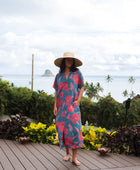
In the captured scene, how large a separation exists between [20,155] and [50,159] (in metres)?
0.48

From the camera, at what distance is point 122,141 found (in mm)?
3979

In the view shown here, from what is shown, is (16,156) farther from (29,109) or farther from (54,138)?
(29,109)

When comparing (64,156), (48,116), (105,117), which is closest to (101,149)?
(64,156)

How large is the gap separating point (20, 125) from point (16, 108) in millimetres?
1744

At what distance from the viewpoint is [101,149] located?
12.2 ft

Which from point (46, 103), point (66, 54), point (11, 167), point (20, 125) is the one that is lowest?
point (11, 167)

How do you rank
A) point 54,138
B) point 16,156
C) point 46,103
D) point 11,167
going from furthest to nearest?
point 46,103 → point 54,138 → point 16,156 → point 11,167

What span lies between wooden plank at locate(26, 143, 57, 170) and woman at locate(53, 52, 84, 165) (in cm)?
26

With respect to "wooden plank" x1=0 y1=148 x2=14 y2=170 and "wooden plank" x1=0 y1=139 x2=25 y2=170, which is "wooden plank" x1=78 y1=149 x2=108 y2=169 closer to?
"wooden plank" x1=0 y1=139 x2=25 y2=170

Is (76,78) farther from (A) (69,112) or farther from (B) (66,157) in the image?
(B) (66,157)

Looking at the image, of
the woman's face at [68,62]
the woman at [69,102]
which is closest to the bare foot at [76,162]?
the woman at [69,102]

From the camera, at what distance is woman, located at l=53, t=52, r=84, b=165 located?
10.5 feet

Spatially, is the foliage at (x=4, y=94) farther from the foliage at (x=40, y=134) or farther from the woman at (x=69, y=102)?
the woman at (x=69, y=102)

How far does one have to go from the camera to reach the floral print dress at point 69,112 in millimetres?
3188
